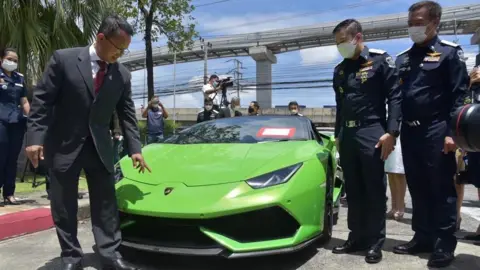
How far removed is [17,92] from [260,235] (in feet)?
11.6

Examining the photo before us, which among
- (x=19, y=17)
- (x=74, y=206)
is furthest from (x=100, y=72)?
(x=19, y=17)

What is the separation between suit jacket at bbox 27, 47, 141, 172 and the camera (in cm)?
271

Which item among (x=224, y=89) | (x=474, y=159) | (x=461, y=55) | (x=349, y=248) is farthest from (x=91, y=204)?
(x=224, y=89)

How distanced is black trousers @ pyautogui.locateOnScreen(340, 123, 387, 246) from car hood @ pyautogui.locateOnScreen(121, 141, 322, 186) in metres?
0.30

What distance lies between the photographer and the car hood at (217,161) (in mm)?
3131

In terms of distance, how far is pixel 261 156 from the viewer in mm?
3375

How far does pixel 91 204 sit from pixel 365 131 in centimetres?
207

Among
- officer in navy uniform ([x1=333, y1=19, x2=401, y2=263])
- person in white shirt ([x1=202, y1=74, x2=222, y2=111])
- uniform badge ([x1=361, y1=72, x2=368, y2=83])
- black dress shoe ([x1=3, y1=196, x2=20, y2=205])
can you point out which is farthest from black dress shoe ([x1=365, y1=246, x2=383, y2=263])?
person in white shirt ([x1=202, y1=74, x2=222, y2=111])

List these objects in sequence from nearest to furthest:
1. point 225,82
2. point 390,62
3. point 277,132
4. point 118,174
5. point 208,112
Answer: point 390,62 → point 118,174 → point 277,132 → point 208,112 → point 225,82

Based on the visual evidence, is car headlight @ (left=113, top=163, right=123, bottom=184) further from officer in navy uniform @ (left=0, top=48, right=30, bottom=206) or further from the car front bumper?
officer in navy uniform @ (left=0, top=48, right=30, bottom=206)

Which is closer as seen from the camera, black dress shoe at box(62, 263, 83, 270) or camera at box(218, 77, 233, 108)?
black dress shoe at box(62, 263, 83, 270)

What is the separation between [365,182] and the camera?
3.35 m

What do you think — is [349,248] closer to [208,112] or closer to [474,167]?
[474,167]

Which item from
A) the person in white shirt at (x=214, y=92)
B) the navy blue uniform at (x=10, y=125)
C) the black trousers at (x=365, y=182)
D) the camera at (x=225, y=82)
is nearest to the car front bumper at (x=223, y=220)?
the black trousers at (x=365, y=182)
